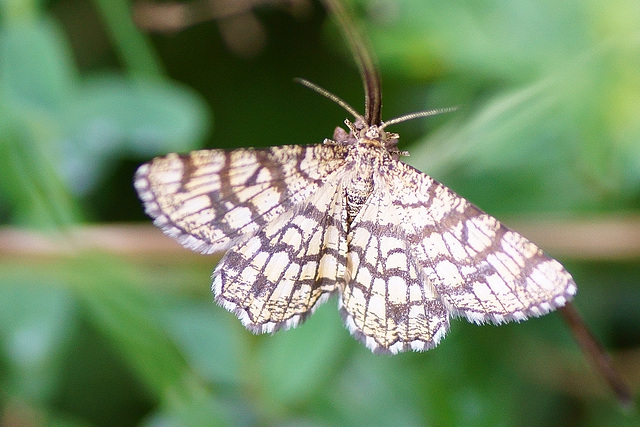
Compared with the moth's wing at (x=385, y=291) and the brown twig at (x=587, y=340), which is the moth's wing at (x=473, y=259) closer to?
the moth's wing at (x=385, y=291)

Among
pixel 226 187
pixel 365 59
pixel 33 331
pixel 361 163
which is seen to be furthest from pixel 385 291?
pixel 33 331

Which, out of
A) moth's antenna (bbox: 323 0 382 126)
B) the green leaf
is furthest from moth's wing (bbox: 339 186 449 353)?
the green leaf

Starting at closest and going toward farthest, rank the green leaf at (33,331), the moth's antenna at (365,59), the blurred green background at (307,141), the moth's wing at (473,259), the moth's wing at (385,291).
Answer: the moth's antenna at (365,59) < the moth's wing at (473,259) < the moth's wing at (385,291) < the blurred green background at (307,141) < the green leaf at (33,331)

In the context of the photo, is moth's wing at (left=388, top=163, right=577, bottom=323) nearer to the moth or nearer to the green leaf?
the moth

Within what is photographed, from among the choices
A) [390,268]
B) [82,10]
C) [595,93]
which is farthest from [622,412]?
[82,10]

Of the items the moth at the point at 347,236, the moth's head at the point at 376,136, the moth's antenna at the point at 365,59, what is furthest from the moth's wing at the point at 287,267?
the moth's antenna at the point at 365,59

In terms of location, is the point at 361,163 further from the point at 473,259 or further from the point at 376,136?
the point at 473,259
